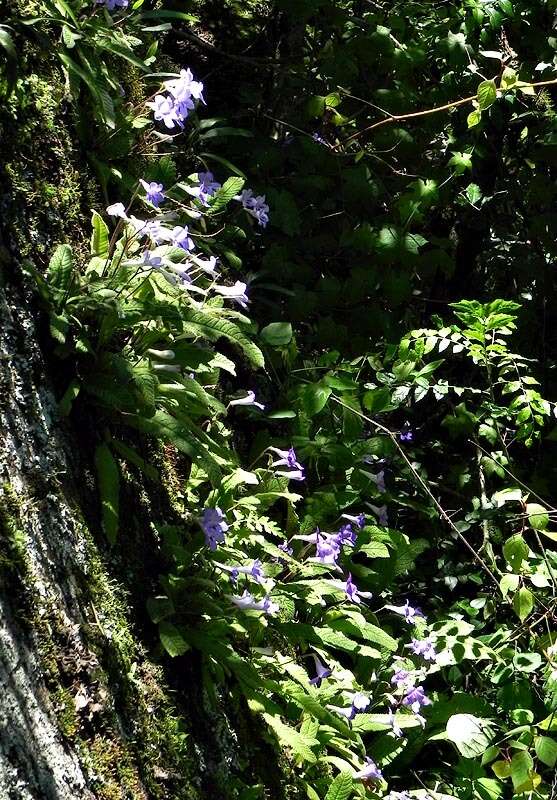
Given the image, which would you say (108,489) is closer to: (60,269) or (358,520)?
(60,269)

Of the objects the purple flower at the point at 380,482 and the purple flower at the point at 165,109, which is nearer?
the purple flower at the point at 165,109

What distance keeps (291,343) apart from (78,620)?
1731mm

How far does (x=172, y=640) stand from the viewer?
8.00ft

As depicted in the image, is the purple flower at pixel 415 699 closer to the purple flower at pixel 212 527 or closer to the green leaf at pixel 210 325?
the purple flower at pixel 212 527

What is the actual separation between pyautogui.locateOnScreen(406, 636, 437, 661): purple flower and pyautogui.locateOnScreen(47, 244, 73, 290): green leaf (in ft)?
5.82

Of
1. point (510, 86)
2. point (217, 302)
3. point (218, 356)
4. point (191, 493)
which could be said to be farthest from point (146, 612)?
point (510, 86)

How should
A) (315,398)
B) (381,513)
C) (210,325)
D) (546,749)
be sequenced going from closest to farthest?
(210,325) → (546,749) → (315,398) → (381,513)

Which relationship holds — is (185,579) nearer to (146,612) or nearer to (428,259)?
(146,612)

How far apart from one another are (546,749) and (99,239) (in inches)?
75.5

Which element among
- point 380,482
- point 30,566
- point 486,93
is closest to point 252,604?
point 30,566

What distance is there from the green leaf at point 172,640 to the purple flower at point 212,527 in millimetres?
276

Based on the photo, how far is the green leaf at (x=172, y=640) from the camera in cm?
241

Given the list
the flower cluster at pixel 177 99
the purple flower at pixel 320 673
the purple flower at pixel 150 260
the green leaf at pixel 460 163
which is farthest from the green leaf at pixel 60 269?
the green leaf at pixel 460 163

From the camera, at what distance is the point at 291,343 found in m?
3.70
